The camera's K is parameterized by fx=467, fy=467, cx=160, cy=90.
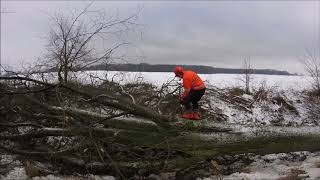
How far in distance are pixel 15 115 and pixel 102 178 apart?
2.06 meters

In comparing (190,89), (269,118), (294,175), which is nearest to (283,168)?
(294,175)

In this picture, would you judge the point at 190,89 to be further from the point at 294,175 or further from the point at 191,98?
the point at 294,175

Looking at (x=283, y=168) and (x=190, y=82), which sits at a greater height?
(x=190, y=82)

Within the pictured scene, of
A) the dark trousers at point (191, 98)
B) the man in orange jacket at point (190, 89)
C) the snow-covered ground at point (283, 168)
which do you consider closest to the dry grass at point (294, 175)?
the snow-covered ground at point (283, 168)

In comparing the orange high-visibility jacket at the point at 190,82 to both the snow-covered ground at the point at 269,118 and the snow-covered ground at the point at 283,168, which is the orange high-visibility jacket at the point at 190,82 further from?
the snow-covered ground at the point at 283,168

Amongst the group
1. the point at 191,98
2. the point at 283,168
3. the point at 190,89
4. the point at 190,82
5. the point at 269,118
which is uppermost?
the point at 190,82

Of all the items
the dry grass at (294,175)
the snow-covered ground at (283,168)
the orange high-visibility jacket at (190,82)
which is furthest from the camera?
the orange high-visibility jacket at (190,82)

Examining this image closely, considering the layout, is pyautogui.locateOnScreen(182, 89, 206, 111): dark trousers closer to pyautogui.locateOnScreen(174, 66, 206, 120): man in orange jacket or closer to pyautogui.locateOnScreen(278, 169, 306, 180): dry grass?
pyautogui.locateOnScreen(174, 66, 206, 120): man in orange jacket

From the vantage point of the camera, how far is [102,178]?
7.60 meters

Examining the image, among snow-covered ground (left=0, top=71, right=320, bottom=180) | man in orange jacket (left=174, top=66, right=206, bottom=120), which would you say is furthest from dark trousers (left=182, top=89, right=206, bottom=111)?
snow-covered ground (left=0, top=71, right=320, bottom=180)

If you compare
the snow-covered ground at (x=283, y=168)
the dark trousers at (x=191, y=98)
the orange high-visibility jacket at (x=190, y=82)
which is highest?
the orange high-visibility jacket at (x=190, y=82)

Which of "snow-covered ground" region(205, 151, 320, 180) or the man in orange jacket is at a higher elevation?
the man in orange jacket

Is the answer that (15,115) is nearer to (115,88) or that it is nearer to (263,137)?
(115,88)

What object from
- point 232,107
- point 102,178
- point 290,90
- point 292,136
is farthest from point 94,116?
point 290,90
